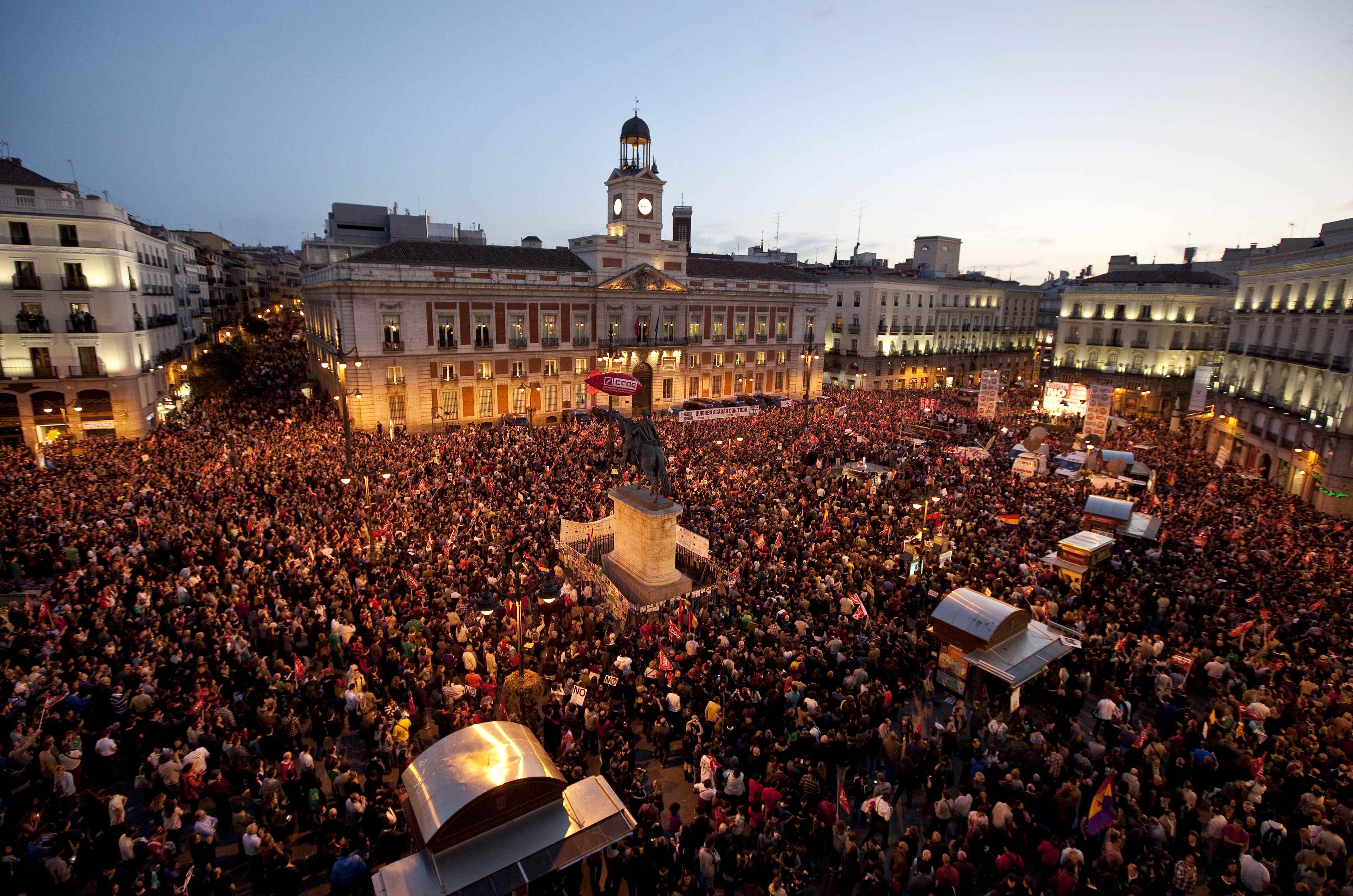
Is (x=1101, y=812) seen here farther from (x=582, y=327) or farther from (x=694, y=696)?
(x=582, y=327)

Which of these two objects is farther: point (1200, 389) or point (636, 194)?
point (636, 194)

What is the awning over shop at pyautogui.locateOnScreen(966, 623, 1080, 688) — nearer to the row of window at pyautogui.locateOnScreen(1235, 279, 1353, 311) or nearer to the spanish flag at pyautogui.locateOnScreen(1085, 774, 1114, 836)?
the spanish flag at pyautogui.locateOnScreen(1085, 774, 1114, 836)

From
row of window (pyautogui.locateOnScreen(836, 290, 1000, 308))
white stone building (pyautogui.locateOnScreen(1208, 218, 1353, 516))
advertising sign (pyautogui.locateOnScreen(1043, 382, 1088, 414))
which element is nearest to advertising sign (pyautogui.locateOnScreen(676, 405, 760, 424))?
advertising sign (pyautogui.locateOnScreen(1043, 382, 1088, 414))

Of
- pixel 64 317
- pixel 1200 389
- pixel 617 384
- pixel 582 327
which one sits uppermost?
pixel 64 317

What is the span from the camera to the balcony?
31.7 meters

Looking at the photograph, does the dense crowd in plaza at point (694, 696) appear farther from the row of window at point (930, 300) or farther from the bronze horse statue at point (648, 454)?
the row of window at point (930, 300)

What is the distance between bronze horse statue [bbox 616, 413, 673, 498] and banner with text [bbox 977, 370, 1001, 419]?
28251 mm

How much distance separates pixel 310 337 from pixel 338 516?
4535 cm

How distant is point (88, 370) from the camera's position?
32062 millimetres

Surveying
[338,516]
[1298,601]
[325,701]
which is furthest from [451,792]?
[1298,601]

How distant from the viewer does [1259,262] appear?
3766 cm

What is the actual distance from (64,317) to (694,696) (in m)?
36.8

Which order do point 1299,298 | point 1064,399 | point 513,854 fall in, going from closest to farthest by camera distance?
point 513,854, point 1299,298, point 1064,399

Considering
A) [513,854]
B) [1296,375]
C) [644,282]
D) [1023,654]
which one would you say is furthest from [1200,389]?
[513,854]
